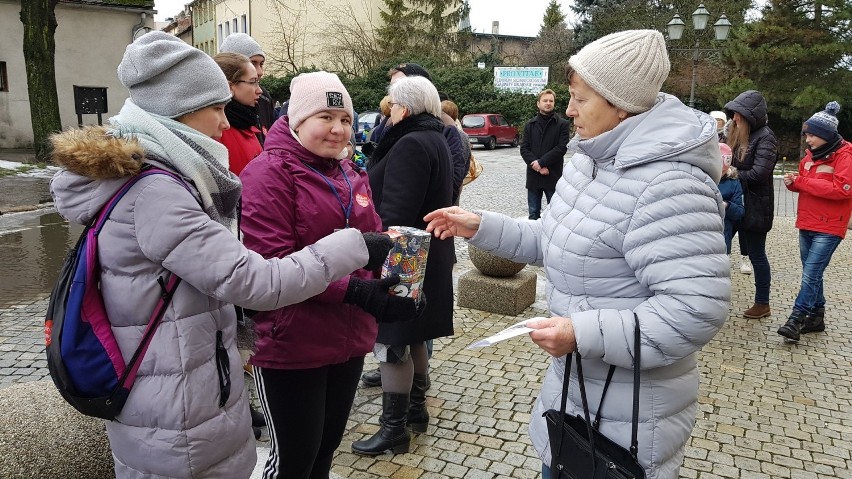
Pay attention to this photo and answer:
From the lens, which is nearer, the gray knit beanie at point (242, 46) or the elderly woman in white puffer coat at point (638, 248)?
the elderly woman in white puffer coat at point (638, 248)

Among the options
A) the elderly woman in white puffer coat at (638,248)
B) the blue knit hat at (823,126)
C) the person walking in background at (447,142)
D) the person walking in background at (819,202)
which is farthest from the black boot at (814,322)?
the elderly woman in white puffer coat at (638,248)

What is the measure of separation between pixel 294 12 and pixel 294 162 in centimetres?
4006

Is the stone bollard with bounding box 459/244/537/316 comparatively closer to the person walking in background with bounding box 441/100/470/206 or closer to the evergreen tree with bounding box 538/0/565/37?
the person walking in background with bounding box 441/100/470/206

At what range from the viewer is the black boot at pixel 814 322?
247 inches

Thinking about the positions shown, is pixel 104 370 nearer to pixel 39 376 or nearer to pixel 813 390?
pixel 39 376

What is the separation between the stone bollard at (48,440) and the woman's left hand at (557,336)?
2043 mm

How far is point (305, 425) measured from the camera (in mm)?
2754

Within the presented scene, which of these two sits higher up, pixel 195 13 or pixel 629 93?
pixel 195 13

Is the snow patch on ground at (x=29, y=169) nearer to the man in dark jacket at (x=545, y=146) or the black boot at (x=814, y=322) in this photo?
the man in dark jacket at (x=545, y=146)

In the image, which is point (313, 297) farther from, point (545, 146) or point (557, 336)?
point (545, 146)

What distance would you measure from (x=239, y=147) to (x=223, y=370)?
2.21 m

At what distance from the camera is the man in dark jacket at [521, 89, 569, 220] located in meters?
10.0

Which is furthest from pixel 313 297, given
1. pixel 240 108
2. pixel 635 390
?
pixel 240 108

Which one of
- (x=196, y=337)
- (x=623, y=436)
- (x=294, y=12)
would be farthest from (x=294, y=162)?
(x=294, y=12)
